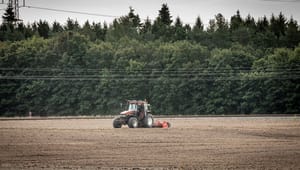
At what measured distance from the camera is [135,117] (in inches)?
1997

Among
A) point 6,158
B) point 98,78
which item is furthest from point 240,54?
point 6,158

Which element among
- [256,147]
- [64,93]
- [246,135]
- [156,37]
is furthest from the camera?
[156,37]

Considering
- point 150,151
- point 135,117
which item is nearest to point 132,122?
point 135,117

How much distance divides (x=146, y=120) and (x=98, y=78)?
56.9 meters

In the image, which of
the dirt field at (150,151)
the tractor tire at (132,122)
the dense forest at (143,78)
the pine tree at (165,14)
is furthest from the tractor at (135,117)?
the pine tree at (165,14)

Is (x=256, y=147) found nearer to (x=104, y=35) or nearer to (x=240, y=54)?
(x=240, y=54)

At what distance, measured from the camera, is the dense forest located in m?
98.6

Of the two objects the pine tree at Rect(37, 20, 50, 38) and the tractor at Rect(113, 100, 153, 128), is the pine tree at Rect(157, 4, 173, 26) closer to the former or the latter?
the pine tree at Rect(37, 20, 50, 38)

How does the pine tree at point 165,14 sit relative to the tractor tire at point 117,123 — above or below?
above

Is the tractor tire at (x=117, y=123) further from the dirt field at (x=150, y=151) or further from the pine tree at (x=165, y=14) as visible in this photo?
the pine tree at (x=165, y=14)

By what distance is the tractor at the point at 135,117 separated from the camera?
5044 centimetres

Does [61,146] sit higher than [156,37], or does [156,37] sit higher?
[156,37]

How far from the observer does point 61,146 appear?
32.9 metres

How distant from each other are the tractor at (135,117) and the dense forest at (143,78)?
4807 centimetres
